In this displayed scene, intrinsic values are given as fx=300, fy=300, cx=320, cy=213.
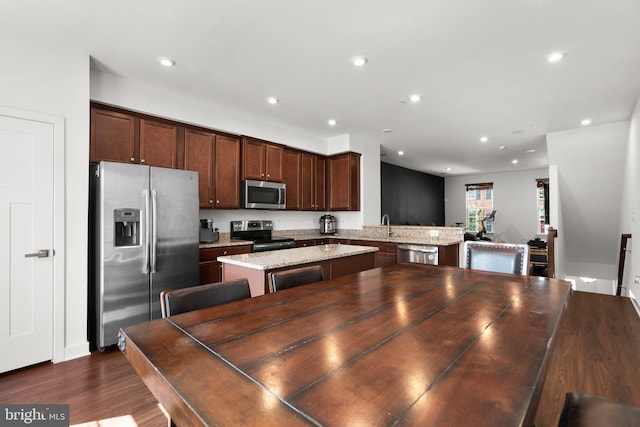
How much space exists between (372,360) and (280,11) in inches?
89.2

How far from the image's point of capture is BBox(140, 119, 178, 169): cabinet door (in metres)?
3.31

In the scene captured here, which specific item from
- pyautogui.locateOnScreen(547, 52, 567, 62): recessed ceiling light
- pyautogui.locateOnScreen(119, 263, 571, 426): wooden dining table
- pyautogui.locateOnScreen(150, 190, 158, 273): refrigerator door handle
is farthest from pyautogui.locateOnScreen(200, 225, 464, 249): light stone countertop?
pyautogui.locateOnScreen(119, 263, 571, 426): wooden dining table

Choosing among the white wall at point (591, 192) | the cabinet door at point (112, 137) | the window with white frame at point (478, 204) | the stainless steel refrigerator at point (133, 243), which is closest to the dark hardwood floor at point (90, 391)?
the stainless steel refrigerator at point (133, 243)

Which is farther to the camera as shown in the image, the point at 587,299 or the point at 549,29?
the point at 587,299

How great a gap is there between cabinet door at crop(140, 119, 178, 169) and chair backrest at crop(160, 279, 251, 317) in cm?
246

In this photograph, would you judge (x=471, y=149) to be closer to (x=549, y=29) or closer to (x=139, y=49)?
(x=549, y=29)

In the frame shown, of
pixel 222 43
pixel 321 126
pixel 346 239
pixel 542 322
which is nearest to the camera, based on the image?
pixel 542 322

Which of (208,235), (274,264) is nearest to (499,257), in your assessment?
(274,264)

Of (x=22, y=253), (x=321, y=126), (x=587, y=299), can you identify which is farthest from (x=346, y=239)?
(x=22, y=253)

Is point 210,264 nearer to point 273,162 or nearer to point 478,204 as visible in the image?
point 273,162

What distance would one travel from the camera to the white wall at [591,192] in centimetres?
456

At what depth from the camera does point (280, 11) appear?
2105 mm

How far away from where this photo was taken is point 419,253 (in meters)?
4.37

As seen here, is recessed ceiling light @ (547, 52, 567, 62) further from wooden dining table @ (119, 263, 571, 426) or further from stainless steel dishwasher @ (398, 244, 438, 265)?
stainless steel dishwasher @ (398, 244, 438, 265)
